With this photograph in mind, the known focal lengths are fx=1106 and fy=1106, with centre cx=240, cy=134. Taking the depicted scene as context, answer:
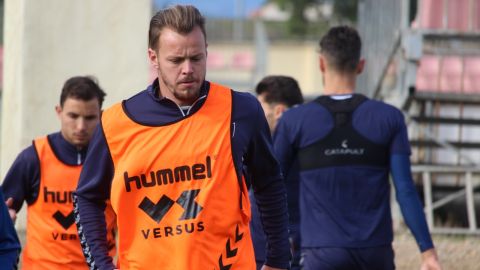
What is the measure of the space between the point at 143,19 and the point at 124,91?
2.75ft

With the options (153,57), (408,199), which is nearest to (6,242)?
(153,57)

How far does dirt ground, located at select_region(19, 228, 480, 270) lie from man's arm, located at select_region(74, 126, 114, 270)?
7241mm

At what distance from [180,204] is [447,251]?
8624 millimetres

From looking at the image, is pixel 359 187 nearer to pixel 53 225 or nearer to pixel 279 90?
pixel 279 90

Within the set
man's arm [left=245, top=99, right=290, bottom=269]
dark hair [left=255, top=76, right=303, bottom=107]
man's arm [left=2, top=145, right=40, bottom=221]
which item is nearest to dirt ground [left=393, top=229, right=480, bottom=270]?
dark hair [left=255, top=76, right=303, bottom=107]

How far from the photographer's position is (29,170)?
6.59 m

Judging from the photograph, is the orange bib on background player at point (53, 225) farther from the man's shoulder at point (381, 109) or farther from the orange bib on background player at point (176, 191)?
the orange bib on background player at point (176, 191)

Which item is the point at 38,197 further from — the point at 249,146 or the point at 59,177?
the point at 249,146

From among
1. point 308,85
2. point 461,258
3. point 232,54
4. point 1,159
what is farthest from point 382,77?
point 308,85

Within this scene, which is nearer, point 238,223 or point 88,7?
point 238,223

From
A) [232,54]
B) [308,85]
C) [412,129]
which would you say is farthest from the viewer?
[308,85]

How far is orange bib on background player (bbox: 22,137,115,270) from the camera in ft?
21.5

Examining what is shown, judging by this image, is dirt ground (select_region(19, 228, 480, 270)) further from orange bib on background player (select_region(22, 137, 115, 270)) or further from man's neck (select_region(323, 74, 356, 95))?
man's neck (select_region(323, 74, 356, 95))

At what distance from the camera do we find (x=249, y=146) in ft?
14.7
